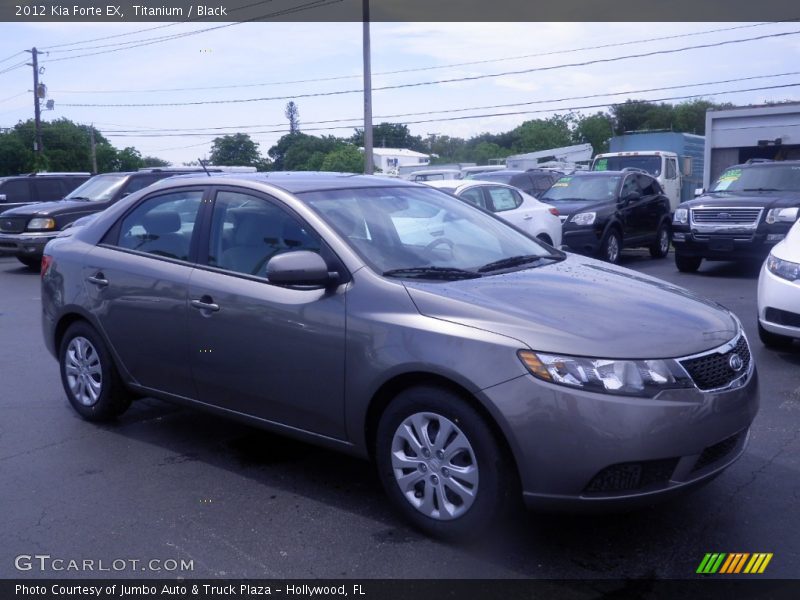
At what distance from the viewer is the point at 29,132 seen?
216ft

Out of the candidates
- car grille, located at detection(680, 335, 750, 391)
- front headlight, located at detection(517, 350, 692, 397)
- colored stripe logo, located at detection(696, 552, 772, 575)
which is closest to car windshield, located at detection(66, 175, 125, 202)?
front headlight, located at detection(517, 350, 692, 397)

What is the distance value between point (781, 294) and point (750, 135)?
54.5 feet

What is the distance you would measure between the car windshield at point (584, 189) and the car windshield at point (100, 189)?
8.11m

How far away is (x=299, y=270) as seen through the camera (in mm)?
4215

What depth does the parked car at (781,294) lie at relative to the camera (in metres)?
7.06

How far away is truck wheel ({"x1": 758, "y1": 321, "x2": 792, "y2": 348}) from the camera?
7629 millimetres

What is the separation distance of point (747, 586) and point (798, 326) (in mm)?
4091

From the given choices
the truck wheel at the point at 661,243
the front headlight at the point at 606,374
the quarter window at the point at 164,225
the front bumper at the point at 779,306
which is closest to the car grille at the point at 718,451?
the front headlight at the point at 606,374

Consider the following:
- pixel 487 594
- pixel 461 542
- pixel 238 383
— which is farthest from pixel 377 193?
pixel 487 594

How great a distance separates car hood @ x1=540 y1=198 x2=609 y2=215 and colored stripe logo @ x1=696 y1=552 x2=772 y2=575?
1141 centimetres

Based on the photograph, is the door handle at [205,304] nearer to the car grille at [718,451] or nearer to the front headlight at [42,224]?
the car grille at [718,451]

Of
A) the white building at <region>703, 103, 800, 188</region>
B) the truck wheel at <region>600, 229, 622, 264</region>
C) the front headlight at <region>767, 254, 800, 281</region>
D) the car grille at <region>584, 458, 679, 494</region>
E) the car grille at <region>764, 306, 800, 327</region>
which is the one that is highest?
the white building at <region>703, 103, 800, 188</region>

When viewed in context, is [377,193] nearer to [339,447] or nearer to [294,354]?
[294,354]

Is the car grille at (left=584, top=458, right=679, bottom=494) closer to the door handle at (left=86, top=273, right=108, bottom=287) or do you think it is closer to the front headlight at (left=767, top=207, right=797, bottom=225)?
the door handle at (left=86, top=273, right=108, bottom=287)
